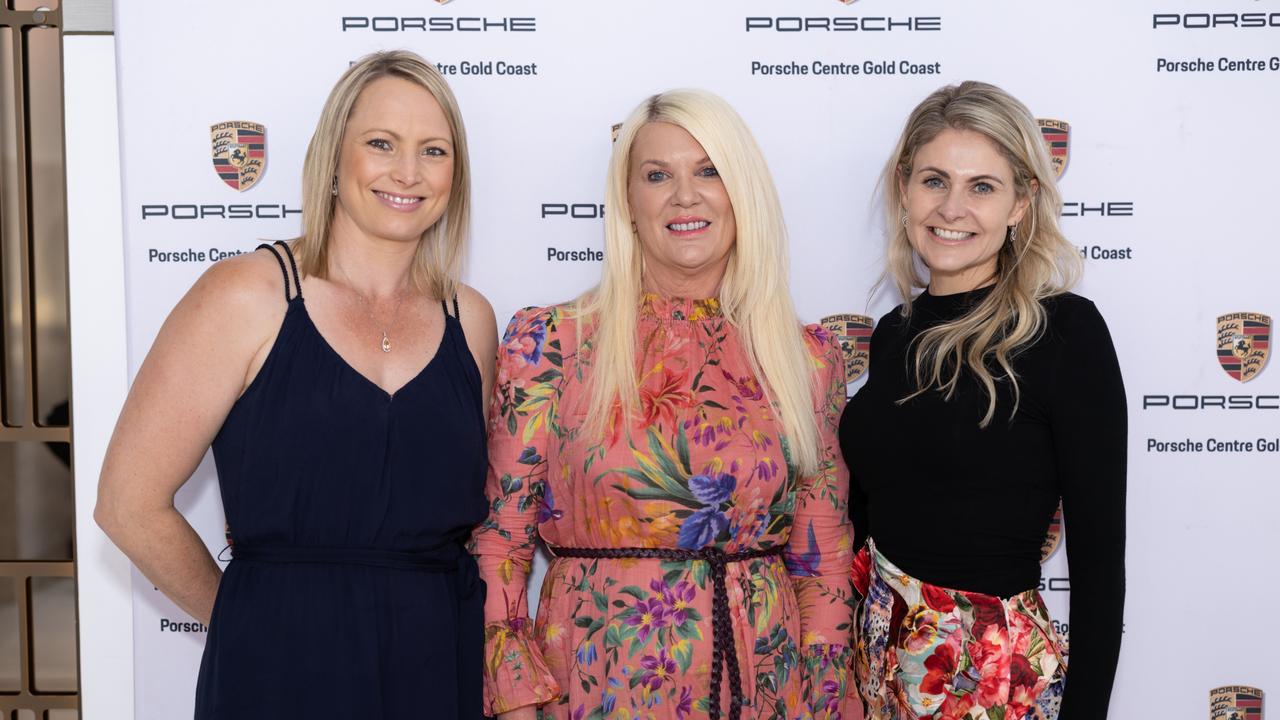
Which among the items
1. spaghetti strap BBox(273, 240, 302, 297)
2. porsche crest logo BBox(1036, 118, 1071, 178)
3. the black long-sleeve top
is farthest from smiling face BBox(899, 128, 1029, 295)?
spaghetti strap BBox(273, 240, 302, 297)

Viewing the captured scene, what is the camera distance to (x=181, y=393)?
1.57 m

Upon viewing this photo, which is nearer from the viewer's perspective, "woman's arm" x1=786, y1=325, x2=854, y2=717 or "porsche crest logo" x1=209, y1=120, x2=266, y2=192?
"woman's arm" x1=786, y1=325, x2=854, y2=717

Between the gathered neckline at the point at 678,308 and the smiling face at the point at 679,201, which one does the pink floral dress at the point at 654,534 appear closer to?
the gathered neckline at the point at 678,308

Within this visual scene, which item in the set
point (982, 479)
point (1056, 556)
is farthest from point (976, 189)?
point (1056, 556)

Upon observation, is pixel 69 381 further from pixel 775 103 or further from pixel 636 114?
pixel 775 103

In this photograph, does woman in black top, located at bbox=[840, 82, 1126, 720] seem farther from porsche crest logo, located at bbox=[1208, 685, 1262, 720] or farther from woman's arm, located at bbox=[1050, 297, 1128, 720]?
porsche crest logo, located at bbox=[1208, 685, 1262, 720]

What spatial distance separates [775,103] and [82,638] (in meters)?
2.14

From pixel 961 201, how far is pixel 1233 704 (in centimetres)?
153

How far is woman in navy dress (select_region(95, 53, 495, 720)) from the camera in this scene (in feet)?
5.24

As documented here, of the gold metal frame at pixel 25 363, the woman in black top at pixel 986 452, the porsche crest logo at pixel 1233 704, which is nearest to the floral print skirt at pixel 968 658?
the woman in black top at pixel 986 452

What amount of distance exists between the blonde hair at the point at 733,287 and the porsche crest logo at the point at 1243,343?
1.14 meters

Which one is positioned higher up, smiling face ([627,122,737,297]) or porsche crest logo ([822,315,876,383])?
smiling face ([627,122,737,297])

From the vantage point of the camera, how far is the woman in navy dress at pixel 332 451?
1.60 meters

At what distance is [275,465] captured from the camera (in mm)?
1594
